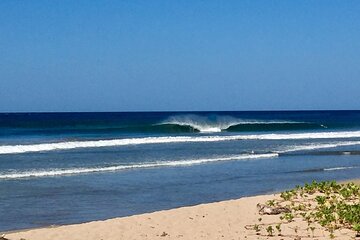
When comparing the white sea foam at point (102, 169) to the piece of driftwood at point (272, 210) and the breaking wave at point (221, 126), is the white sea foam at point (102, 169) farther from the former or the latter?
the breaking wave at point (221, 126)

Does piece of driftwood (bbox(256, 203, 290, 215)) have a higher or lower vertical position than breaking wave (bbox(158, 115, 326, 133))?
lower

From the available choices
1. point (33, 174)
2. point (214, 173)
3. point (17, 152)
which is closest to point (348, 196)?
point (214, 173)

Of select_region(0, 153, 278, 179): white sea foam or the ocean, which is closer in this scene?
the ocean

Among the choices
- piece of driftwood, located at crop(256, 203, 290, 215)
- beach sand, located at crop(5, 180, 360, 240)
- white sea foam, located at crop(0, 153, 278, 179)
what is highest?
white sea foam, located at crop(0, 153, 278, 179)

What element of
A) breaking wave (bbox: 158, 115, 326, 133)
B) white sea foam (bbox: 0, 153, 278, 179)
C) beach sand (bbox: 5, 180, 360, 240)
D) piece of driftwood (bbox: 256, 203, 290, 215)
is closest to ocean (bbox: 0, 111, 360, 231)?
white sea foam (bbox: 0, 153, 278, 179)

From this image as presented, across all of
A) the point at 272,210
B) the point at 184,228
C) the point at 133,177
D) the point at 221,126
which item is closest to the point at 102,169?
the point at 133,177

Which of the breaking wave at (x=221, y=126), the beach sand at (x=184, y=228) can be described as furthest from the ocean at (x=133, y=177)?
the breaking wave at (x=221, y=126)

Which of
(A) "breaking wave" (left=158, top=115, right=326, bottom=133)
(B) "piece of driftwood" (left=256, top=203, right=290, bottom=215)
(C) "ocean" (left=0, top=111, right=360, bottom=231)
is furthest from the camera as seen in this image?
(A) "breaking wave" (left=158, top=115, right=326, bottom=133)

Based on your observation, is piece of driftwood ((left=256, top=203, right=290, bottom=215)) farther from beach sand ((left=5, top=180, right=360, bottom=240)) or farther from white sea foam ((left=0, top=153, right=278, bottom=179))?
white sea foam ((left=0, top=153, right=278, bottom=179))

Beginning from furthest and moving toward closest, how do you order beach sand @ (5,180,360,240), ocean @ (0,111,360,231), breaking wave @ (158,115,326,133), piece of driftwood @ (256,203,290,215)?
breaking wave @ (158,115,326,133) < ocean @ (0,111,360,231) < piece of driftwood @ (256,203,290,215) < beach sand @ (5,180,360,240)

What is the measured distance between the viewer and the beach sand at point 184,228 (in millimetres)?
8961

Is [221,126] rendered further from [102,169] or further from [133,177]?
[133,177]

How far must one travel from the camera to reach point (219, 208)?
437 inches

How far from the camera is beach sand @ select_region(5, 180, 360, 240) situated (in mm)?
8961
